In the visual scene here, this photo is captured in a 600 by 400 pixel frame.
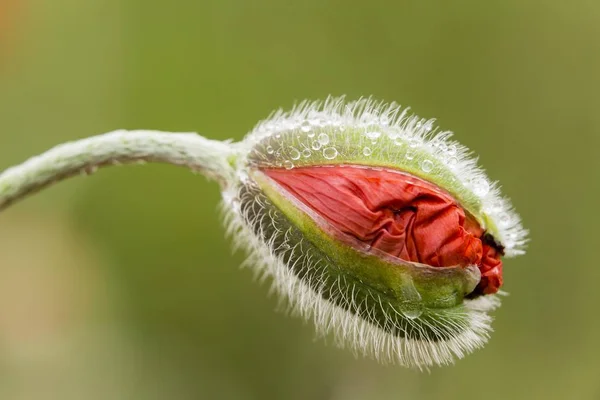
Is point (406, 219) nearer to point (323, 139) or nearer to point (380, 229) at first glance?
point (380, 229)

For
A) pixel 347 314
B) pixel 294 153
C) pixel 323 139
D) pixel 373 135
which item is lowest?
pixel 347 314

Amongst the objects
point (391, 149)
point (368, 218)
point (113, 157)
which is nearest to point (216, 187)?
point (113, 157)

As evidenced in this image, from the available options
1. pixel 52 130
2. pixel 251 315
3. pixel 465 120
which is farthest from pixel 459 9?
pixel 52 130

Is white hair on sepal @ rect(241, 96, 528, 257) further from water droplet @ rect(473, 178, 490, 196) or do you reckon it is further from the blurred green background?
the blurred green background

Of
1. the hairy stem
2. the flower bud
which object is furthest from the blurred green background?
the flower bud

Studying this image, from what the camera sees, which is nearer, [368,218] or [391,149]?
[368,218]

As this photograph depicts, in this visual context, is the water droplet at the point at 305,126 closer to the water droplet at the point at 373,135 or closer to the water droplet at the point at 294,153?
the water droplet at the point at 294,153

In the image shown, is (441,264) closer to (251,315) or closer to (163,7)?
(251,315)

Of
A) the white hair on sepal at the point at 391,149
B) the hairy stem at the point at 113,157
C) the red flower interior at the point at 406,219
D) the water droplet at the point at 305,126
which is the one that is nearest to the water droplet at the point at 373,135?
the white hair on sepal at the point at 391,149
